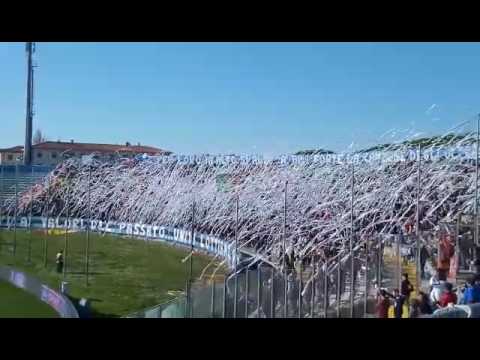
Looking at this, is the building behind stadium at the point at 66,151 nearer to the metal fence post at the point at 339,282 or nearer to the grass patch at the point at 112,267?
the grass patch at the point at 112,267

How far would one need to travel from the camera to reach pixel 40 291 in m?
3.82

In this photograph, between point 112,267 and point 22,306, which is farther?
point 112,267

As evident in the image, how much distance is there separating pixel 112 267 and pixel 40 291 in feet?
1.54

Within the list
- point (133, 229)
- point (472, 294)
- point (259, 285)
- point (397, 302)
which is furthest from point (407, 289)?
point (133, 229)

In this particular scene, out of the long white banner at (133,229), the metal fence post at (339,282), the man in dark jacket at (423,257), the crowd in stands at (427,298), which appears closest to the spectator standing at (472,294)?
the crowd in stands at (427,298)

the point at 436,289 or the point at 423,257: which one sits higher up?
the point at 423,257

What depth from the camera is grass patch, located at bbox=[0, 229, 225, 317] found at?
3.63m

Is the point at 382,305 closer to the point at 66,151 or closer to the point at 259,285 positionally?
the point at 259,285

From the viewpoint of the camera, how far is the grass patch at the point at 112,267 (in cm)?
363

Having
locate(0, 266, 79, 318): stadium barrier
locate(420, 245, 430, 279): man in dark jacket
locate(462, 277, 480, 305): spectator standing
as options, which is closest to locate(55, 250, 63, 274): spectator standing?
locate(0, 266, 79, 318): stadium barrier

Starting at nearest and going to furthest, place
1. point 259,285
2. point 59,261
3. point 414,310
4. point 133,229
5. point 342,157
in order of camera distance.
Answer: point 414,310
point 259,285
point 342,157
point 59,261
point 133,229

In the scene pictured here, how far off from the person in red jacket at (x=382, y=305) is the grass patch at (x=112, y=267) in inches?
41.2

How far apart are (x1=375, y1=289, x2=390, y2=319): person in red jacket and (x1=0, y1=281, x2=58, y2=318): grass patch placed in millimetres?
1829
